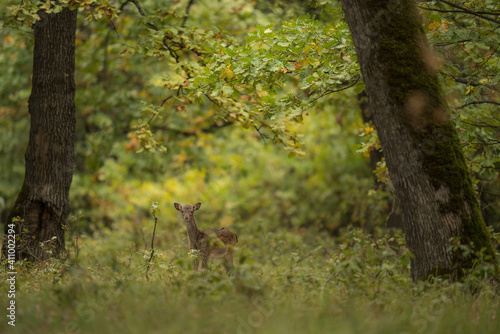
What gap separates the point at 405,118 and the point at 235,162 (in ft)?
49.7

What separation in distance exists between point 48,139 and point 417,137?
549 centimetres

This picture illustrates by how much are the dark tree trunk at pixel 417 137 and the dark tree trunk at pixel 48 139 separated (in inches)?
183

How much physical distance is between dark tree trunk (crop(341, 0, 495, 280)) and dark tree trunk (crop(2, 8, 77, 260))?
464 cm

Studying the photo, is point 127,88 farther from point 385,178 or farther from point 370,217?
point 385,178

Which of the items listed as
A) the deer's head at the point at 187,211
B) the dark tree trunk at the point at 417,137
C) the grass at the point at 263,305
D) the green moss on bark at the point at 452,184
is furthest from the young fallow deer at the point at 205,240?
the green moss on bark at the point at 452,184

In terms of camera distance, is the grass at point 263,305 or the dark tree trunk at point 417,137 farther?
the dark tree trunk at point 417,137

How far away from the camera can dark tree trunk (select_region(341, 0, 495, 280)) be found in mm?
5531

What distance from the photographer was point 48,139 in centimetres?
806

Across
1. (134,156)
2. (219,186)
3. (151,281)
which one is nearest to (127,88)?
(134,156)

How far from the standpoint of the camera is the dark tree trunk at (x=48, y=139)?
26.2ft

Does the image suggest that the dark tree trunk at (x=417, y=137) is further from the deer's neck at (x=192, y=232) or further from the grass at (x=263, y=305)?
the deer's neck at (x=192, y=232)

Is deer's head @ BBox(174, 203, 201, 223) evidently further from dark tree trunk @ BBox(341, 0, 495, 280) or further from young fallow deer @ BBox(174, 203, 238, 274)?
dark tree trunk @ BBox(341, 0, 495, 280)

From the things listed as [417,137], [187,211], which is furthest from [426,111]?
[187,211]

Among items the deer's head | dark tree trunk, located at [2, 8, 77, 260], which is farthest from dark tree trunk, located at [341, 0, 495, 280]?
dark tree trunk, located at [2, 8, 77, 260]
